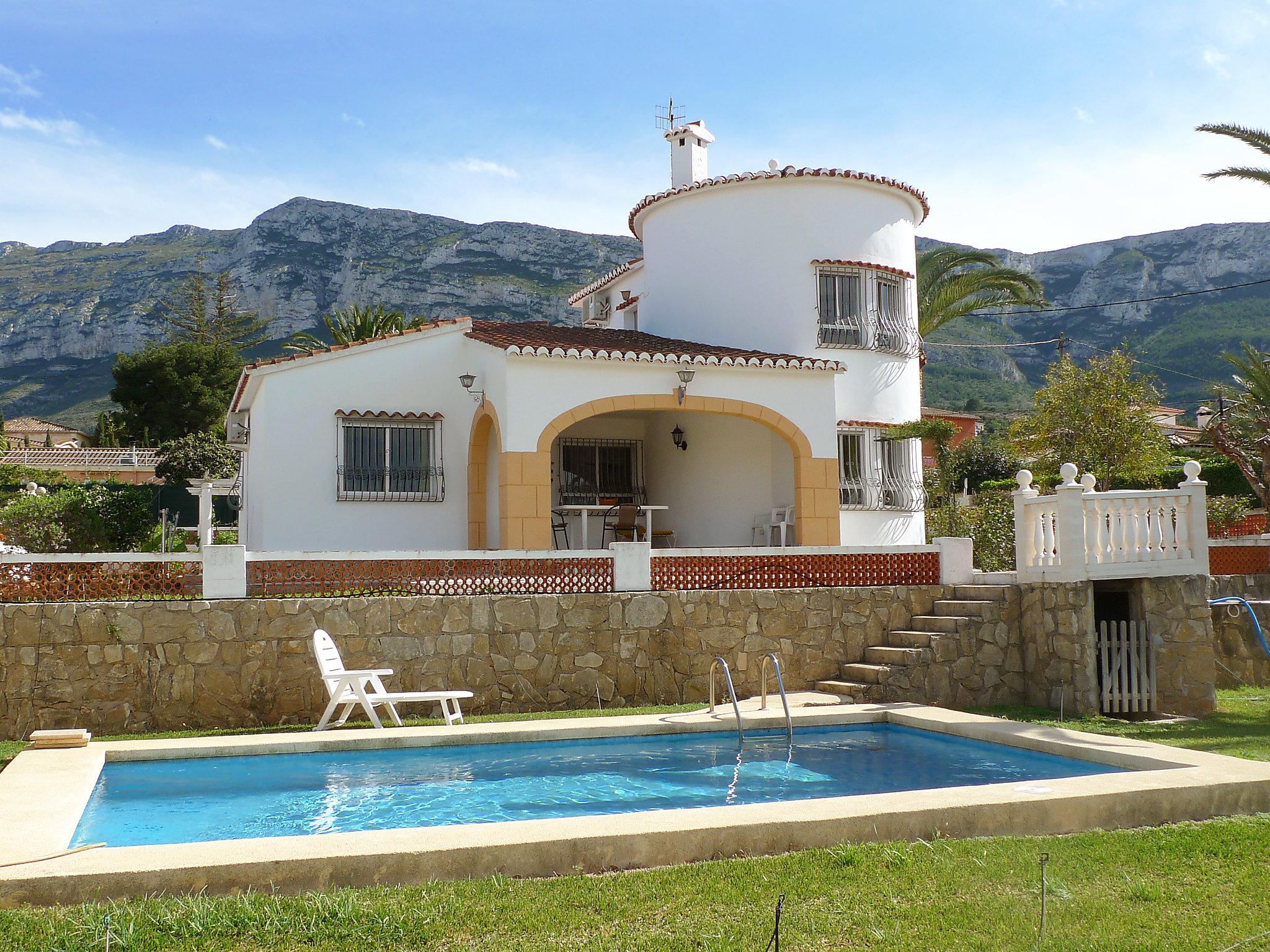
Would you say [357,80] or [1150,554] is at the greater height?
[357,80]

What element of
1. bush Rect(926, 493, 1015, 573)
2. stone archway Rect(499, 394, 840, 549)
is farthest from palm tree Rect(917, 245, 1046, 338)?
stone archway Rect(499, 394, 840, 549)

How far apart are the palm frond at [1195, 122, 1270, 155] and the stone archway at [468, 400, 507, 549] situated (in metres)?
11.1

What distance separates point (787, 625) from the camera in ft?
44.9

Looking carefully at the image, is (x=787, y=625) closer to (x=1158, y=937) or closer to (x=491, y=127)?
(x=1158, y=937)

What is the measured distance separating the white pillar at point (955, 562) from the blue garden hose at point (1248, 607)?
2.93 metres

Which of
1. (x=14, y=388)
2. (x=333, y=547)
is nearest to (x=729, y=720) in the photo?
(x=333, y=547)

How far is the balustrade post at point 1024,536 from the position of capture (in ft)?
45.2

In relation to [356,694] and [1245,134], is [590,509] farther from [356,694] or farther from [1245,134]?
[1245,134]

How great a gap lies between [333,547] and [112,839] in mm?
9424

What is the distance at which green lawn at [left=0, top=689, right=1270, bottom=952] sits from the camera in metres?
4.84

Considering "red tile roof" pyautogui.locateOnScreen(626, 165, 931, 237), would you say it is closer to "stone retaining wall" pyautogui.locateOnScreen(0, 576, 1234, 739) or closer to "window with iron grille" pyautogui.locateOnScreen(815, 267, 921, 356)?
"window with iron grille" pyautogui.locateOnScreen(815, 267, 921, 356)

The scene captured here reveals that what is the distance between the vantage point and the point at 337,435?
1677 centimetres

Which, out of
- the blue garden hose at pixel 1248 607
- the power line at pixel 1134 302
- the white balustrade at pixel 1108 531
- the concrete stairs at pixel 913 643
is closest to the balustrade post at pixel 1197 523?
the white balustrade at pixel 1108 531

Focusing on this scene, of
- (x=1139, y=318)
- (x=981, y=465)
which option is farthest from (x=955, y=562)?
(x=1139, y=318)
